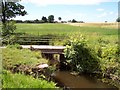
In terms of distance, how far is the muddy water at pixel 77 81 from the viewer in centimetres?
1612

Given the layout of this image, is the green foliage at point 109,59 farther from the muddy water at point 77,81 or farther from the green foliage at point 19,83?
the green foliage at point 19,83

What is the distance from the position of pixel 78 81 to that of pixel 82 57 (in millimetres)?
1938

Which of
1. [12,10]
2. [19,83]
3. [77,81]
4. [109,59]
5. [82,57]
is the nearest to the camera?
[19,83]

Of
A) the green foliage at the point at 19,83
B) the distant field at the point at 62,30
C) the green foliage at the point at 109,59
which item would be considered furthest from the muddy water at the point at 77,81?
the distant field at the point at 62,30

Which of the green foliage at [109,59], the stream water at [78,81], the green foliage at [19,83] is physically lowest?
the stream water at [78,81]

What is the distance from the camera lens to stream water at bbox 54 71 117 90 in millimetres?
16031

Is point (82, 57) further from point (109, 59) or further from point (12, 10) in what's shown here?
point (12, 10)

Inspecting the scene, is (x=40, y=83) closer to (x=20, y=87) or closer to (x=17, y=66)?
(x=20, y=87)

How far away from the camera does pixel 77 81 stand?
16938 mm

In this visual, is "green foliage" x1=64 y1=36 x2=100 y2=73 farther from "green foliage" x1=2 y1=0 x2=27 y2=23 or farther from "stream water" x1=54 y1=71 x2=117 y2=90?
"green foliage" x1=2 y1=0 x2=27 y2=23

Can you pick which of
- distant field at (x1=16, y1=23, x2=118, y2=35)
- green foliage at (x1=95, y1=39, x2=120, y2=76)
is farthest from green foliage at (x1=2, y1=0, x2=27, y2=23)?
green foliage at (x1=95, y1=39, x2=120, y2=76)

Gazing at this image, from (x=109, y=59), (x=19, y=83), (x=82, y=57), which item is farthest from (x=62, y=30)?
(x=19, y=83)

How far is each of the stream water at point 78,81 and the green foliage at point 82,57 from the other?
60 cm

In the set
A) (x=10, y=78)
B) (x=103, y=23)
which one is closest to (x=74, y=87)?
(x=10, y=78)
